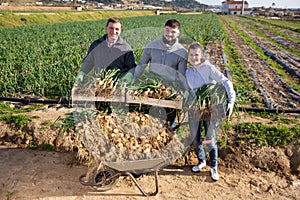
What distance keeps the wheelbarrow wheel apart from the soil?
152mm

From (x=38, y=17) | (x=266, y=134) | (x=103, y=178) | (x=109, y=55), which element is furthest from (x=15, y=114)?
(x=38, y=17)

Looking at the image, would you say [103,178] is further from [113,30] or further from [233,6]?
[233,6]

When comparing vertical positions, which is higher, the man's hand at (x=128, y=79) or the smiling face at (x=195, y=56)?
the smiling face at (x=195, y=56)

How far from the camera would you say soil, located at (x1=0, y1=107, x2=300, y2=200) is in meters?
3.49

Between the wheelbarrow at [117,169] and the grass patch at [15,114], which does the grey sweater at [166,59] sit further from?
the grass patch at [15,114]

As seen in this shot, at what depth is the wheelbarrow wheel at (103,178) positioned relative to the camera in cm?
309

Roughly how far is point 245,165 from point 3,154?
11.5 feet

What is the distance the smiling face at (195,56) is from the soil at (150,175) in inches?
58.9

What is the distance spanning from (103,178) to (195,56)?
5.67ft

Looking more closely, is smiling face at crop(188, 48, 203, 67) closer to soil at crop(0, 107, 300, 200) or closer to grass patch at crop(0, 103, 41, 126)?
soil at crop(0, 107, 300, 200)

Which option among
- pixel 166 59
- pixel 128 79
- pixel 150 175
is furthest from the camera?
pixel 150 175

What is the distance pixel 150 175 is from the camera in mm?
3881

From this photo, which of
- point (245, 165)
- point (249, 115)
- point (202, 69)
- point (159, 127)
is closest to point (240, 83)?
point (249, 115)

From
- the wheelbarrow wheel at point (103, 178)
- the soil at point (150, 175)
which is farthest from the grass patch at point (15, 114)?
the wheelbarrow wheel at point (103, 178)
